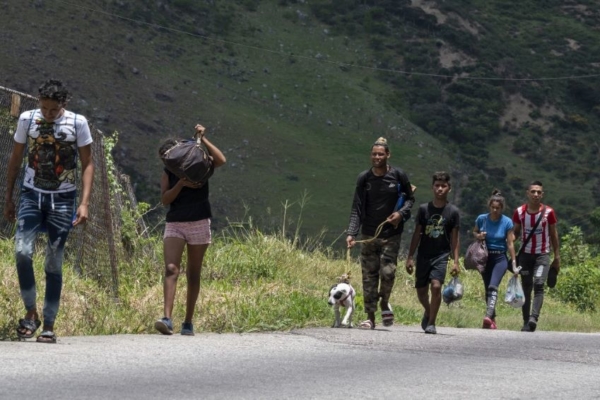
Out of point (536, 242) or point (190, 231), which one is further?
point (536, 242)

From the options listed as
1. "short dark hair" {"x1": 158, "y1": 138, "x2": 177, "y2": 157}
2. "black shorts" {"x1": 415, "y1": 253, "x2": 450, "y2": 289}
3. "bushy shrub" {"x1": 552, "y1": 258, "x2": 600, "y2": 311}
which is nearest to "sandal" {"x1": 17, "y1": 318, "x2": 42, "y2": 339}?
"short dark hair" {"x1": 158, "y1": 138, "x2": 177, "y2": 157}

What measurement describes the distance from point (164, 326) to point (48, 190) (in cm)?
176

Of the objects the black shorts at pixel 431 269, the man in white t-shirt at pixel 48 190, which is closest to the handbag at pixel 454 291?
the black shorts at pixel 431 269

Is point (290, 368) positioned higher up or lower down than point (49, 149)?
lower down

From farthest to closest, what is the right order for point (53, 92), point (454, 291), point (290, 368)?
point (454, 291) < point (53, 92) < point (290, 368)

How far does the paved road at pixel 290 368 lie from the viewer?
728cm

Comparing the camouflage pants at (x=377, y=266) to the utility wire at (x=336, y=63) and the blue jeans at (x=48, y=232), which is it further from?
the utility wire at (x=336, y=63)

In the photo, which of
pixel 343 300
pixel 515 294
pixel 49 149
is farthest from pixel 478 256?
pixel 49 149

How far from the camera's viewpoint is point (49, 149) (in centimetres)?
903

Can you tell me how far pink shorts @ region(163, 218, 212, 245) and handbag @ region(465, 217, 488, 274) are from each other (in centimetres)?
524

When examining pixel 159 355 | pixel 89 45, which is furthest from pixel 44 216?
pixel 89 45

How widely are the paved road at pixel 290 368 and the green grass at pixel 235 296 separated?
0.62 meters

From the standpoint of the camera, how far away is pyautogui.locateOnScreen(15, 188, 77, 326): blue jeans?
9023mm

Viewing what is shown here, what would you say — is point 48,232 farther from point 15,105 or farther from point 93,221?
point 15,105
